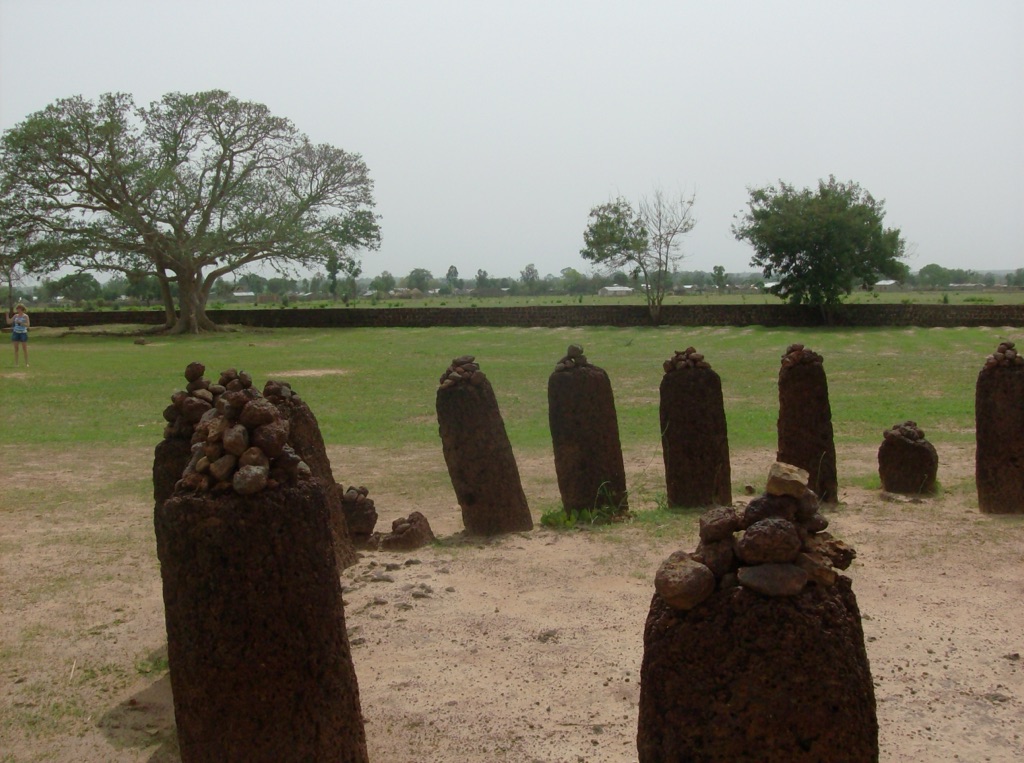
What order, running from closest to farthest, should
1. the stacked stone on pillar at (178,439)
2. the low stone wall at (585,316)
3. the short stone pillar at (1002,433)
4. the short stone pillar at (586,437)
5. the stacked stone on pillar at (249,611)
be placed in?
the stacked stone on pillar at (249,611)
the stacked stone on pillar at (178,439)
the short stone pillar at (1002,433)
the short stone pillar at (586,437)
the low stone wall at (585,316)

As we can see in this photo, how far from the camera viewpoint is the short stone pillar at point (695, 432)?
8.34 m

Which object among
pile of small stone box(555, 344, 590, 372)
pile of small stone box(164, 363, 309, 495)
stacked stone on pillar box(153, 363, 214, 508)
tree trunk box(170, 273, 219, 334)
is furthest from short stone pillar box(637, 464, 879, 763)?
tree trunk box(170, 273, 219, 334)

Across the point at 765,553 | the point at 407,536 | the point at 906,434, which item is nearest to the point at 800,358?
the point at 906,434

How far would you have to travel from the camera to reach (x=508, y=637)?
17.4ft

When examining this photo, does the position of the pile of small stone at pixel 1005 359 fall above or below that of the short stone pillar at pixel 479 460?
above

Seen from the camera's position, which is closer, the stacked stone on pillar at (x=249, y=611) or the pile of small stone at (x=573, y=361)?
the stacked stone on pillar at (x=249, y=611)

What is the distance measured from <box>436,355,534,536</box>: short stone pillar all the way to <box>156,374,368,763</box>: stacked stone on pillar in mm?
4209

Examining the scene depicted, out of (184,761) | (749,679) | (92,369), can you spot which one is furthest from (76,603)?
(92,369)

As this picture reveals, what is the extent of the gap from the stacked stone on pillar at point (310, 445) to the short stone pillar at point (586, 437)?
2110mm

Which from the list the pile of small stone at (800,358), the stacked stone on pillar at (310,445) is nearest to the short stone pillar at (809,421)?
the pile of small stone at (800,358)

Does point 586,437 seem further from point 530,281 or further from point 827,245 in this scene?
point 530,281

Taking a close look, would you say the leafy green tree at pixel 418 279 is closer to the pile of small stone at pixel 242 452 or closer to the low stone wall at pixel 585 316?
the low stone wall at pixel 585 316

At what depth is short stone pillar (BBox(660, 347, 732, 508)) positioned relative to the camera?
8.34 m

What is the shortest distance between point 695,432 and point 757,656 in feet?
18.3
